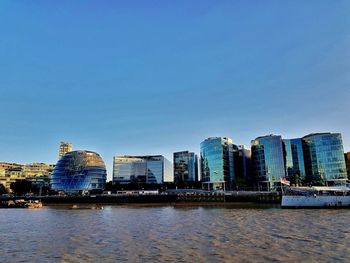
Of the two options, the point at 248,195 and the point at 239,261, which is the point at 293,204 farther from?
the point at 239,261

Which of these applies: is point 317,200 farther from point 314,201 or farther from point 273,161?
point 273,161

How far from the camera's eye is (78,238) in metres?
38.1

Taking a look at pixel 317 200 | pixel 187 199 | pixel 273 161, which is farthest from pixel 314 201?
pixel 273 161

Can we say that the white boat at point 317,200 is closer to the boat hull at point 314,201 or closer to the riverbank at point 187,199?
the boat hull at point 314,201

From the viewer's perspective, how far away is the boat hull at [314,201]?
→ 8688 cm

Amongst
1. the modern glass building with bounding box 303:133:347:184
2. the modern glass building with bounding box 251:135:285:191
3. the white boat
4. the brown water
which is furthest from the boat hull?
the modern glass building with bounding box 303:133:347:184

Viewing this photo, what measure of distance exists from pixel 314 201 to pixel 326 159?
11271cm

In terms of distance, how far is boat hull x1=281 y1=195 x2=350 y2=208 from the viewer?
86875 mm

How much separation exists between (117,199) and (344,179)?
12916cm

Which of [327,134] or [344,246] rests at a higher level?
[327,134]

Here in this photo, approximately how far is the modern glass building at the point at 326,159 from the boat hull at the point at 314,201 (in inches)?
4209

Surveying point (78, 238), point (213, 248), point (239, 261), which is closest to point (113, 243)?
point (78, 238)

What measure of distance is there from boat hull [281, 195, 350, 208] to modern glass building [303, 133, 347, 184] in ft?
351

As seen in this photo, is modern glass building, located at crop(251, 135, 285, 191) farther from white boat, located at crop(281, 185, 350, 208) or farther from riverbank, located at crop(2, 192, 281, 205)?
white boat, located at crop(281, 185, 350, 208)
